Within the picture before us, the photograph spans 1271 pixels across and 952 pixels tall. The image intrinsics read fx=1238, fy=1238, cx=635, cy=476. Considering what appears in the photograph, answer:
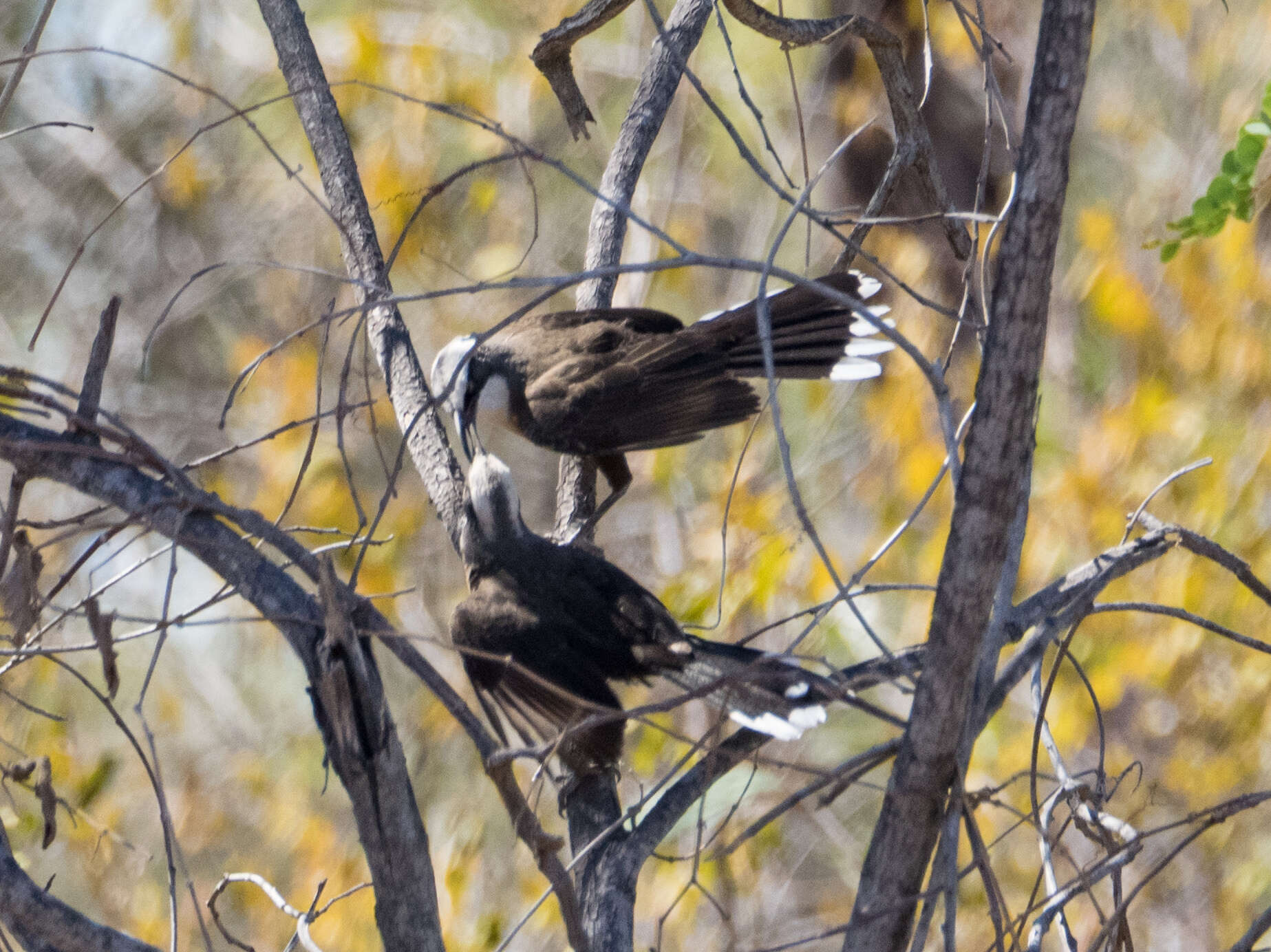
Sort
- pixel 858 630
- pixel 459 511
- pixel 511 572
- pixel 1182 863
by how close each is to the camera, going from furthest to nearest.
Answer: pixel 1182 863 → pixel 858 630 → pixel 459 511 → pixel 511 572

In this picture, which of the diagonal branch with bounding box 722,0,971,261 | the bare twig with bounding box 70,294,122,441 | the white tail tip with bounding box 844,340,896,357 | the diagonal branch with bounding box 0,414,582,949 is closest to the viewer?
the diagonal branch with bounding box 0,414,582,949

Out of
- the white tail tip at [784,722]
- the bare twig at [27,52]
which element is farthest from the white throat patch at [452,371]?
the bare twig at [27,52]

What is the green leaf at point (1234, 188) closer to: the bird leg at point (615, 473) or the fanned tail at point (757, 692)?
the fanned tail at point (757, 692)

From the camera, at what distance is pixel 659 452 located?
6.47m

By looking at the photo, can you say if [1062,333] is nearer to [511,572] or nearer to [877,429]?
[877,429]

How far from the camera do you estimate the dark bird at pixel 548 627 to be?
8.76 ft

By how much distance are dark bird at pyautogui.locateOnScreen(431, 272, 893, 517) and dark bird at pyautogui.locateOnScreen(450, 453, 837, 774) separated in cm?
60

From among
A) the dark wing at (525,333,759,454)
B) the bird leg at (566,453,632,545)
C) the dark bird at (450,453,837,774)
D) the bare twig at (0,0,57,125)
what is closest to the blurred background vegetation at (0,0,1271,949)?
the bird leg at (566,453,632,545)

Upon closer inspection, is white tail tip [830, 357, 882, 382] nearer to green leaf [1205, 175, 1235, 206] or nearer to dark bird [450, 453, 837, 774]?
dark bird [450, 453, 837, 774]

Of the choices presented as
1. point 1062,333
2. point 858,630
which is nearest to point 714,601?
point 858,630

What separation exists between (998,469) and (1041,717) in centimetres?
44

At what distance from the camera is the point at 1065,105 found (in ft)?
4.26

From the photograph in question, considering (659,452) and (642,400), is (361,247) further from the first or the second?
(659,452)

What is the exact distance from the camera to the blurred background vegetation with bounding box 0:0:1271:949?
5.39 meters
